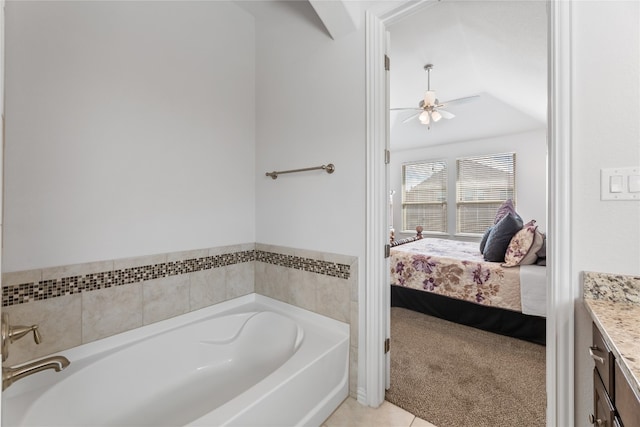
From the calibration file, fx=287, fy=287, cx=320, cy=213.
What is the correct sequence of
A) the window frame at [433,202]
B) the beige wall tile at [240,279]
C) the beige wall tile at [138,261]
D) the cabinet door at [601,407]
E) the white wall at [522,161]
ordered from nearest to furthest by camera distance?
the cabinet door at [601,407] < the beige wall tile at [138,261] < the beige wall tile at [240,279] < the white wall at [522,161] < the window frame at [433,202]

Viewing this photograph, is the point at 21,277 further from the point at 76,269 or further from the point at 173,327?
the point at 173,327

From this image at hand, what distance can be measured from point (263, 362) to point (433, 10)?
8.96 feet

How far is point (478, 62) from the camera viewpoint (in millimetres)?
2973

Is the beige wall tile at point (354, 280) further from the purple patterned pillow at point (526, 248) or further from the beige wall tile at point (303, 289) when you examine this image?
the purple patterned pillow at point (526, 248)

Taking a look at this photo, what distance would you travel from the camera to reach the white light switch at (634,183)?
97cm

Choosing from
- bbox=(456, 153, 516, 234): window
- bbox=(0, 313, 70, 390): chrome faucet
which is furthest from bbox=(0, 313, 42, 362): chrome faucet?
bbox=(456, 153, 516, 234): window

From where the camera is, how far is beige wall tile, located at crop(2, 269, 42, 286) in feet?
4.17

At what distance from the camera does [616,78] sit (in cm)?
101

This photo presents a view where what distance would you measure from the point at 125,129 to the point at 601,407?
2355 millimetres

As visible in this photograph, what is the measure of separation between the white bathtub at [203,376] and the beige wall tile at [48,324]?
8 centimetres

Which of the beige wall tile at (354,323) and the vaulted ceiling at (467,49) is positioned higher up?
the vaulted ceiling at (467,49)

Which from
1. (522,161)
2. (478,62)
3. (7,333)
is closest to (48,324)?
(7,333)

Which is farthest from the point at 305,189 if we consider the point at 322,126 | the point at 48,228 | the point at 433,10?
the point at 433,10

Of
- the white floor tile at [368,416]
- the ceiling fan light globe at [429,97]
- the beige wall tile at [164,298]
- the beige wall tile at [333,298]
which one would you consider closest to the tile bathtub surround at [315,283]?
the beige wall tile at [333,298]
